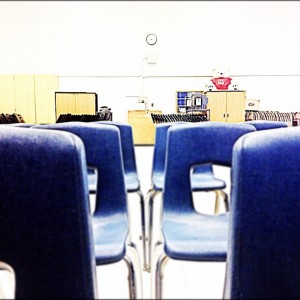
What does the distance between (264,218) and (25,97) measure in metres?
9.87

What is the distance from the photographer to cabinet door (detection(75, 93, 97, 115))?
947 cm

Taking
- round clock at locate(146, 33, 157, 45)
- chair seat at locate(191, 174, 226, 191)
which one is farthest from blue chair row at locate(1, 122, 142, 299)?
round clock at locate(146, 33, 157, 45)

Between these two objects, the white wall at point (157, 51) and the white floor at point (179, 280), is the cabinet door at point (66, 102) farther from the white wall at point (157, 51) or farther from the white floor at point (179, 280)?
the white floor at point (179, 280)

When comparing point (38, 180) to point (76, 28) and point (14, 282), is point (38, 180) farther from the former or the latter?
point (76, 28)

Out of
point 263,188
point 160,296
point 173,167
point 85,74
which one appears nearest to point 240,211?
point 263,188

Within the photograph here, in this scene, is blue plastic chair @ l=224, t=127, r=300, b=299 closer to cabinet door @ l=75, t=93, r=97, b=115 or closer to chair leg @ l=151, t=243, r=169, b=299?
chair leg @ l=151, t=243, r=169, b=299

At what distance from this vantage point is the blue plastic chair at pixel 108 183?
128 cm

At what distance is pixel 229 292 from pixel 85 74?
9.78 m

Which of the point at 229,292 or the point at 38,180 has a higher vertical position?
the point at 38,180

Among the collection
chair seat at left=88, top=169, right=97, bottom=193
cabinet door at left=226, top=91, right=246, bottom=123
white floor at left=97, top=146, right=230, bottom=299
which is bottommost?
white floor at left=97, top=146, right=230, bottom=299

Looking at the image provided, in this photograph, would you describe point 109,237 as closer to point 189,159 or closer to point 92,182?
point 189,159

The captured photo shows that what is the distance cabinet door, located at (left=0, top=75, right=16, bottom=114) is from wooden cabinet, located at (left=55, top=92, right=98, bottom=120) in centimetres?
122

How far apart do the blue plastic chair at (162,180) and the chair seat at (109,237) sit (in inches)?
20.6

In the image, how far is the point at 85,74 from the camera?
10031mm
